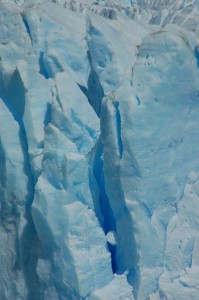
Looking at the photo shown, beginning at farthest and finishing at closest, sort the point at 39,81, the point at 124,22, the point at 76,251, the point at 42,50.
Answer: the point at 124,22
the point at 42,50
the point at 39,81
the point at 76,251

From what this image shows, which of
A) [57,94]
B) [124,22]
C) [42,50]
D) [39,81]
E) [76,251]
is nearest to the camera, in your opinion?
[76,251]

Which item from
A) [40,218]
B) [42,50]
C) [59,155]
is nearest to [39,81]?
[42,50]

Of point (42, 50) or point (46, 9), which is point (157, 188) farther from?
point (46, 9)

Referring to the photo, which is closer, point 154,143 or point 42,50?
point 154,143

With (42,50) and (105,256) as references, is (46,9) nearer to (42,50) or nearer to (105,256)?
(42,50)

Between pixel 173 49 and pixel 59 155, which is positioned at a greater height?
pixel 173 49

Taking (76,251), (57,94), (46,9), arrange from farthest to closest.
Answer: (46,9) → (57,94) → (76,251)

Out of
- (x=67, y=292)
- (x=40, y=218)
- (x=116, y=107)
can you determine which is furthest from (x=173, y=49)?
(x=67, y=292)

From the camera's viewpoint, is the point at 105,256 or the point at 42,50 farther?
the point at 42,50

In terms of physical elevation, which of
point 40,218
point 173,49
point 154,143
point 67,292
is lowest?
point 67,292
